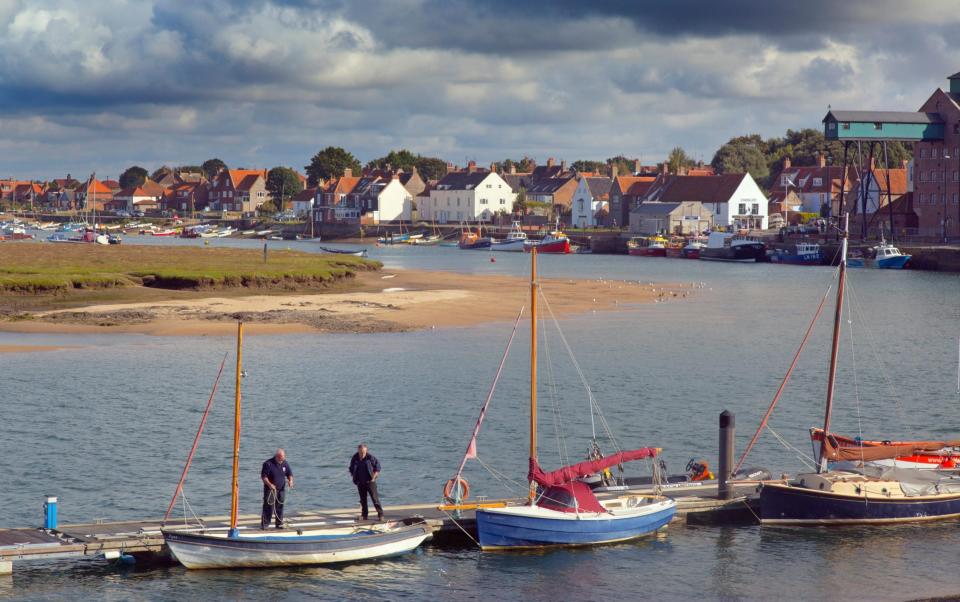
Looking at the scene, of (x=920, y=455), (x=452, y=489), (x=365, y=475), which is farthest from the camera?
(x=920, y=455)

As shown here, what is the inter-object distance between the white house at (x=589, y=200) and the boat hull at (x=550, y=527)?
15458 centimetres

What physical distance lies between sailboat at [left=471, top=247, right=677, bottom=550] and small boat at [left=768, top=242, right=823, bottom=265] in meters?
108

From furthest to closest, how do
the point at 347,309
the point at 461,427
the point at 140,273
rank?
the point at 140,273
the point at 347,309
the point at 461,427

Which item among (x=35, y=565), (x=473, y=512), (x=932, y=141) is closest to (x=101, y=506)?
(x=35, y=565)

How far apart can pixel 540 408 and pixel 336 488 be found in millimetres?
12191

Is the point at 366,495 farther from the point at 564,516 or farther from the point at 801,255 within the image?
the point at 801,255

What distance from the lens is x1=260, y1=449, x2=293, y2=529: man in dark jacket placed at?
984 inches

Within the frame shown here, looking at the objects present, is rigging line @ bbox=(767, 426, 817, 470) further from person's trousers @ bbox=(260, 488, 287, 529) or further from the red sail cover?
person's trousers @ bbox=(260, 488, 287, 529)

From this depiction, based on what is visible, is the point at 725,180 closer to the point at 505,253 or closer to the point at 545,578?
the point at 505,253

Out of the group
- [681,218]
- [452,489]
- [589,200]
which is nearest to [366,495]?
[452,489]

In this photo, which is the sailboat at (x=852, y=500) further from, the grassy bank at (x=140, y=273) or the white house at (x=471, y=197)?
the white house at (x=471, y=197)

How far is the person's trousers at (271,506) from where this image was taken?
82.3 feet

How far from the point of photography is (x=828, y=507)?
28.5m

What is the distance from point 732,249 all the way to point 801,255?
10.2m
